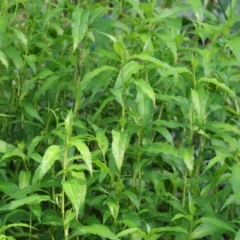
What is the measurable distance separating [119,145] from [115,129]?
161 mm

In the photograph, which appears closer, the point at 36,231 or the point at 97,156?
the point at 97,156

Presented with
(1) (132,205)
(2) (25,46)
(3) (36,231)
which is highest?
(2) (25,46)

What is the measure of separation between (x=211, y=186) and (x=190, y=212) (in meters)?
0.17

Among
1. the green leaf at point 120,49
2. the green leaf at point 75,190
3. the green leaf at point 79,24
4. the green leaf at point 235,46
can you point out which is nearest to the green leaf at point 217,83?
the green leaf at point 235,46

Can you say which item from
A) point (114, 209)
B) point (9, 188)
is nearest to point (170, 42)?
point (114, 209)

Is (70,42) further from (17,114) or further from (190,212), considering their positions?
(190,212)

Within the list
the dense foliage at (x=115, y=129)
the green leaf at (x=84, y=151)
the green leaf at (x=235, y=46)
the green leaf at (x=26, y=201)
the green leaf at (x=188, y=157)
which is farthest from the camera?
the green leaf at (x=235, y=46)

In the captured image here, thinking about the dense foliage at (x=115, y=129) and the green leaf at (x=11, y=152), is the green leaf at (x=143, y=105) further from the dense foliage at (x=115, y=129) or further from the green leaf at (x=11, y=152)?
the green leaf at (x=11, y=152)

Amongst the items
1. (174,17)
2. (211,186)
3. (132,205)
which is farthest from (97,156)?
(174,17)

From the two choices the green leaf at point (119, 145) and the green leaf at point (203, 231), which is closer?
the green leaf at point (119, 145)

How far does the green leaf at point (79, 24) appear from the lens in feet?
8.00

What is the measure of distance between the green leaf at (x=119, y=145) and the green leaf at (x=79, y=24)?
0.32 m

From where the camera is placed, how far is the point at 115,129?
2443 millimetres

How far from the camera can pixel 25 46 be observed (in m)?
2.64
